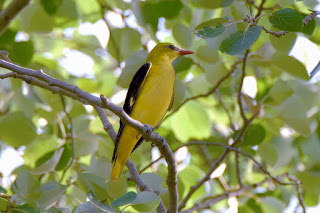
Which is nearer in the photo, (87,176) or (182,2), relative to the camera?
(87,176)

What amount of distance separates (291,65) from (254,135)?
0.79 metres

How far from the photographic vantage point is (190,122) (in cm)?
417

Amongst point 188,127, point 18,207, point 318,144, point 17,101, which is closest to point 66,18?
point 17,101

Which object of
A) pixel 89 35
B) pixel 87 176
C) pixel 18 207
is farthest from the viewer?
pixel 89 35

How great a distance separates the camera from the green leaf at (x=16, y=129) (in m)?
3.28

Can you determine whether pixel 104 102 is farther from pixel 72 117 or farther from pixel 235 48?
pixel 72 117

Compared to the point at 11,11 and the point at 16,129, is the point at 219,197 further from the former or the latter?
the point at 11,11

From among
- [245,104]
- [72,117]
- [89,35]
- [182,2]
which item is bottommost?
[245,104]

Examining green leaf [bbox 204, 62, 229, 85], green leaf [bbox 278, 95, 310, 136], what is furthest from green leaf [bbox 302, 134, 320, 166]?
green leaf [bbox 204, 62, 229, 85]

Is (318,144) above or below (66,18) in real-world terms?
below

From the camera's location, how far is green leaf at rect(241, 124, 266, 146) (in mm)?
3820

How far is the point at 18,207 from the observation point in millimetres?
2354

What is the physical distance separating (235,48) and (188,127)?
1.68 metres

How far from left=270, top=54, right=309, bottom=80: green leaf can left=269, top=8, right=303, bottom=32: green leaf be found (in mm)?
627
